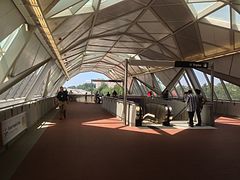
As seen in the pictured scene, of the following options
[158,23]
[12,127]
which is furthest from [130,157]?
[158,23]

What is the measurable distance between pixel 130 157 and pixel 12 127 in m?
4.00

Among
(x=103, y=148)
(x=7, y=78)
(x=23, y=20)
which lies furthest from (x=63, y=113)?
(x=103, y=148)

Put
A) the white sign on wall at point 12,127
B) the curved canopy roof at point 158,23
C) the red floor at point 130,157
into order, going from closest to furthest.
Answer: the red floor at point 130,157
the white sign on wall at point 12,127
the curved canopy roof at point 158,23

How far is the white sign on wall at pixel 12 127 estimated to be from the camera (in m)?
8.48

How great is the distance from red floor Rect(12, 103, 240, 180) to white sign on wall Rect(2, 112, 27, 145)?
32.9 inches

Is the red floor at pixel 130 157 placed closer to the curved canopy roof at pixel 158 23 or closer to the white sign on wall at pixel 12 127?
the white sign on wall at pixel 12 127

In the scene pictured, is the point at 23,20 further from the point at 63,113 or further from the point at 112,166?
the point at 63,113

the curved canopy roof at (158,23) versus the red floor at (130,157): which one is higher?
the curved canopy roof at (158,23)

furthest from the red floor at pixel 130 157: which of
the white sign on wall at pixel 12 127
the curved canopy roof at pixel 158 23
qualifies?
the curved canopy roof at pixel 158 23

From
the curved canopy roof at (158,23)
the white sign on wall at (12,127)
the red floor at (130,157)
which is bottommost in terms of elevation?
the red floor at (130,157)

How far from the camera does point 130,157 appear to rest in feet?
26.7

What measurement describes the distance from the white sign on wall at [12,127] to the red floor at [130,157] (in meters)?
0.84

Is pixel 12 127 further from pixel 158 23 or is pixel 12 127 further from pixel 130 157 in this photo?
pixel 158 23

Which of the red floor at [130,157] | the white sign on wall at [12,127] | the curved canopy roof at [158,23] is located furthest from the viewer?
the curved canopy roof at [158,23]
